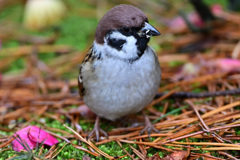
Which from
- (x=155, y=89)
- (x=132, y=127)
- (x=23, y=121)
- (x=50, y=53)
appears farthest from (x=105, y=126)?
(x=50, y=53)

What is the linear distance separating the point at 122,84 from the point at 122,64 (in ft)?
0.61

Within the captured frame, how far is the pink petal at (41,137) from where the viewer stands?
8.74 feet

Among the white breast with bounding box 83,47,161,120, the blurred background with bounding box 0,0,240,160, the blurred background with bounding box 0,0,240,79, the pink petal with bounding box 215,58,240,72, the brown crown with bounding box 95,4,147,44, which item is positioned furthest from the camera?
the blurred background with bounding box 0,0,240,79

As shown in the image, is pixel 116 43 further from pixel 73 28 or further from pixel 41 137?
pixel 73 28

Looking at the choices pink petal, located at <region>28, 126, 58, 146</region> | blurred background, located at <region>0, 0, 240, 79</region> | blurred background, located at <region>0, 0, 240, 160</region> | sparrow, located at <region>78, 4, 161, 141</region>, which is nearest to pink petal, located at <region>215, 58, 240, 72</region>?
blurred background, located at <region>0, 0, 240, 160</region>

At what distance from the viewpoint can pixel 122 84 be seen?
8.89 ft

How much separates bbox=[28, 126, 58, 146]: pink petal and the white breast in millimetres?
533

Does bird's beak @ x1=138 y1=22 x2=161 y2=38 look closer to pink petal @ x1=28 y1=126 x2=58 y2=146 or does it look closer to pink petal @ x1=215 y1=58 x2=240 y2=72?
pink petal @ x1=28 y1=126 x2=58 y2=146

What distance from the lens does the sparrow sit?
8.63ft

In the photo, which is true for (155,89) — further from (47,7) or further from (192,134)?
(47,7)

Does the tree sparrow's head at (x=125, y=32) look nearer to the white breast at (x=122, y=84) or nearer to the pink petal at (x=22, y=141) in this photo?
the white breast at (x=122, y=84)

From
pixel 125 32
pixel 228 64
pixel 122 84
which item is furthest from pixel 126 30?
pixel 228 64

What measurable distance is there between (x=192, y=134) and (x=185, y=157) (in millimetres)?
323

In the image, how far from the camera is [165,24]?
17.0 feet
